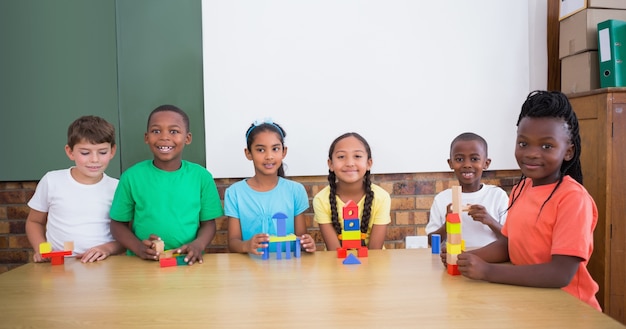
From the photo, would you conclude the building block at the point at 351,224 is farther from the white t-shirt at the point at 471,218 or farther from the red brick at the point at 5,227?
the red brick at the point at 5,227

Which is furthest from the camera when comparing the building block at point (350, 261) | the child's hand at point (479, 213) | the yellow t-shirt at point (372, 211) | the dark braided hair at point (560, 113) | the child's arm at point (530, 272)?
the yellow t-shirt at point (372, 211)

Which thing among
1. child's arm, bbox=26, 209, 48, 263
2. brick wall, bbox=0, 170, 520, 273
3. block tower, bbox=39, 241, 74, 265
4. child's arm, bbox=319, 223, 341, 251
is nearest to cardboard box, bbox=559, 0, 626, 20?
brick wall, bbox=0, 170, 520, 273

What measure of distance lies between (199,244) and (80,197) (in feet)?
2.45

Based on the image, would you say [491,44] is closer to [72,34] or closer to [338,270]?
[338,270]

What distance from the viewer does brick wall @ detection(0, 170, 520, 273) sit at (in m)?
3.18

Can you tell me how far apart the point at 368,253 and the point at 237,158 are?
4.90 ft

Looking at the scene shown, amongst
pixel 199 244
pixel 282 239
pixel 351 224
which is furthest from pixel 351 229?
pixel 199 244

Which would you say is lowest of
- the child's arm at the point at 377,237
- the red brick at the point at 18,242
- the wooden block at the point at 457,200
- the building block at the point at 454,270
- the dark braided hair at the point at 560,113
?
the red brick at the point at 18,242

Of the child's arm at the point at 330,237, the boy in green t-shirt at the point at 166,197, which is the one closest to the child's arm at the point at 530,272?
the child's arm at the point at 330,237

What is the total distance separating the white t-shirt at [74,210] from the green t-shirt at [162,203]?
0.09 meters

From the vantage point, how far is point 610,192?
2742 millimetres

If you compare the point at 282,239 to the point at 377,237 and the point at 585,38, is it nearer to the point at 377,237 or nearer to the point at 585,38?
the point at 377,237

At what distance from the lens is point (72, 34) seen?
309 centimetres

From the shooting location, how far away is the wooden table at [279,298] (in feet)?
3.95
